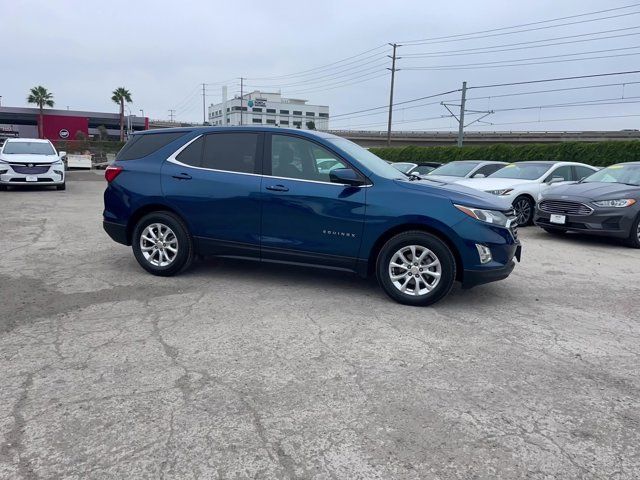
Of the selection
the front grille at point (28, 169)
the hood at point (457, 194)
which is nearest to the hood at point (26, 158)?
the front grille at point (28, 169)

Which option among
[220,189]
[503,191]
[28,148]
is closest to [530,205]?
[503,191]

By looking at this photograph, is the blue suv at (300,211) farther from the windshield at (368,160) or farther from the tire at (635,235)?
the tire at (635,235)

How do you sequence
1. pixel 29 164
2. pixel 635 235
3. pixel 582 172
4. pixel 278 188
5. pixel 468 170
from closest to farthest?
pixel 278 188 → pixel 635 235 → pixel 582 172 → pixel 468 170 → pixel 29 164

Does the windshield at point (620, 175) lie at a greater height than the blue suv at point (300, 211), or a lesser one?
greater

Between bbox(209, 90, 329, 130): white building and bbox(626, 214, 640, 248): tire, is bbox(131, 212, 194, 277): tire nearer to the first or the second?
bbox(626, 214, 640, 248): tire

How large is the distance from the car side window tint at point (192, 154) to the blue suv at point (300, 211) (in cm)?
1

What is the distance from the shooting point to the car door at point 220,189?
5590mm

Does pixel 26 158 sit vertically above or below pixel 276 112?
below

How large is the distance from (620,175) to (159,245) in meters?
8.64

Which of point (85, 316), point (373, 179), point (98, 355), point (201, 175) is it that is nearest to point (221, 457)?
point (98, 355)

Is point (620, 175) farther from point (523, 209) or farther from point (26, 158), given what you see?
point (26, 158)

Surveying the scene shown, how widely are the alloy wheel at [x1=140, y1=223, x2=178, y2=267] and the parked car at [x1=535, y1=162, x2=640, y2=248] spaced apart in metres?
6.82

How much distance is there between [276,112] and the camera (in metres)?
92.0

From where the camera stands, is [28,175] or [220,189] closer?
[220,189]
